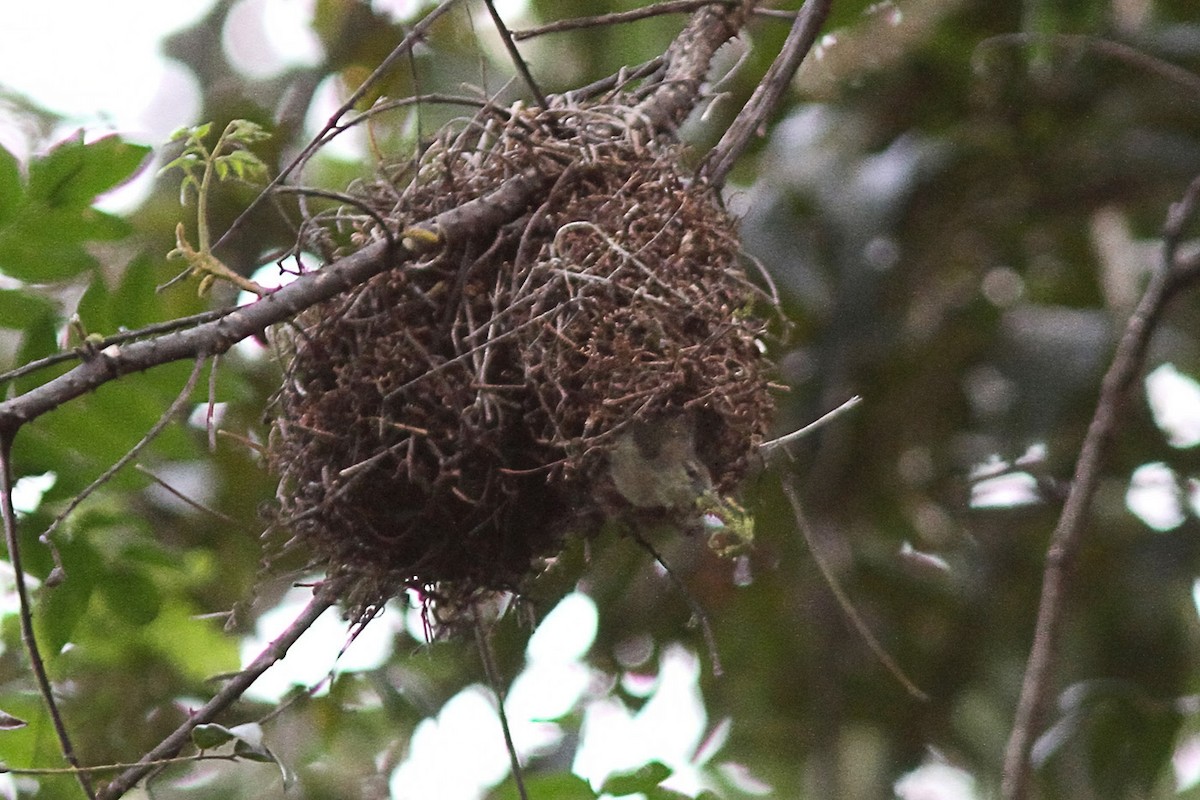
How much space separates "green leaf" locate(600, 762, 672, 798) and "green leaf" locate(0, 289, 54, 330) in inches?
28.0

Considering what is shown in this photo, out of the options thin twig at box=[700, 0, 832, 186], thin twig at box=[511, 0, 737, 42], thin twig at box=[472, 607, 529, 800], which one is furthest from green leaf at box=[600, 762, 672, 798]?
thin twig at box=[511, 0, 737, 42]

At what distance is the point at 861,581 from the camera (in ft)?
7.27

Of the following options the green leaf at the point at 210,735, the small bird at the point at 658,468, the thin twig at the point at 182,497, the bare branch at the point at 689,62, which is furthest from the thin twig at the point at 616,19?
the green leaf at the point at 210,735

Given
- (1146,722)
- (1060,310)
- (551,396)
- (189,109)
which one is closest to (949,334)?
(1060,310)

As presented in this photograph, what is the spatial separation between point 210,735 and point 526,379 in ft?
1.33

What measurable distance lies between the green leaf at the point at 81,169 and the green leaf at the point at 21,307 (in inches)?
3.7

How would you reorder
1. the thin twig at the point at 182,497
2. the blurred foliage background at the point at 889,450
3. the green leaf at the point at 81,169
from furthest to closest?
the blurred foliage background at the point at 889,450, the green leaf at the point at 81,169, the thin twig at the point at 182,497

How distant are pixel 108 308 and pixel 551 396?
0.49m

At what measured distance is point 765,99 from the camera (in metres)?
1.26

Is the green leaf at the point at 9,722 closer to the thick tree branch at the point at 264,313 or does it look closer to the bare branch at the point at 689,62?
the thick tree branch at the point at 264,313

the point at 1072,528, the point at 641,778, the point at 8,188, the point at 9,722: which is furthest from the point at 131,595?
the point at 1072,528

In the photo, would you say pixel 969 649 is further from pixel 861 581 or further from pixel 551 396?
pixel 551 396

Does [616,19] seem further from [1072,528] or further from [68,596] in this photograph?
[68,596]

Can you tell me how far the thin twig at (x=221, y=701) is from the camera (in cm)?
106
